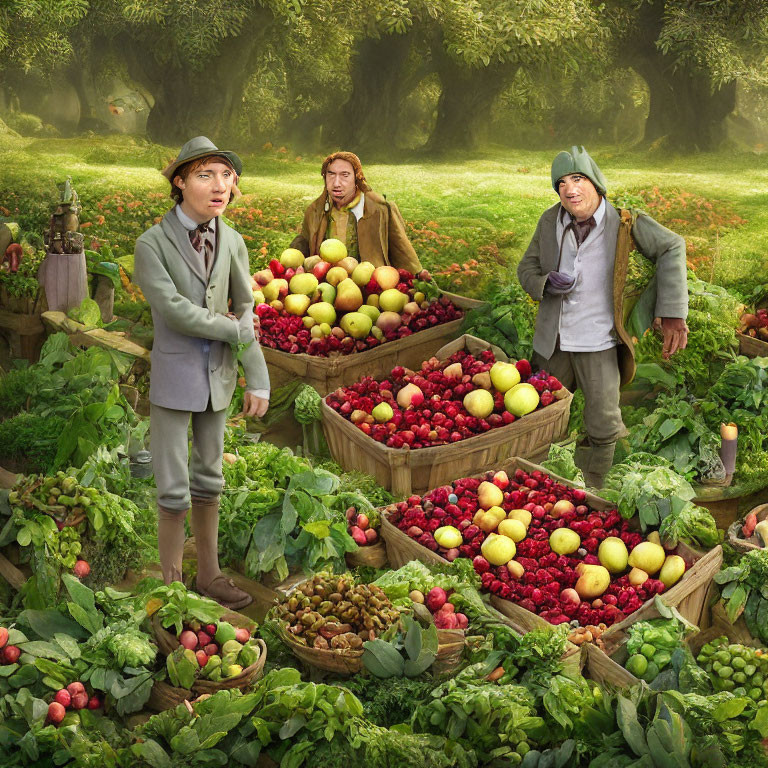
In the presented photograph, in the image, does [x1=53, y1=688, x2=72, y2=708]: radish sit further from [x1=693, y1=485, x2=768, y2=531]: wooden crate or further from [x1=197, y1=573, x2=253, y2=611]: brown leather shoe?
[x1=693, y1=485, x2=768, y2=531]: wooden crate

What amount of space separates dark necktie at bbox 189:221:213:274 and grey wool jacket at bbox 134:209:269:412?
0.03m

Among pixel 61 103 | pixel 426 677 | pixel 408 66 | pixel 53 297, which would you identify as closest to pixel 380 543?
pixel 426 677

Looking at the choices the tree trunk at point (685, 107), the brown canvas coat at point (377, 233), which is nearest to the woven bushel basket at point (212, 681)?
the brown canvas coat at point (377, 233)

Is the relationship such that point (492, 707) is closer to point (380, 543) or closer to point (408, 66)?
point (380, 543)

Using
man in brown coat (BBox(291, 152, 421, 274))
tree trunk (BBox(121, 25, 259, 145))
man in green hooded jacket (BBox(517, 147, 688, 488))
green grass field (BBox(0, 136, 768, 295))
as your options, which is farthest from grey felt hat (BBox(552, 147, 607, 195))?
tree trunk (BBox(121, 25, 259, 145))

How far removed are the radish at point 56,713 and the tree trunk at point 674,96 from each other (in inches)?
350

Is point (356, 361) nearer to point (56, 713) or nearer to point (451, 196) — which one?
point (56, 713)

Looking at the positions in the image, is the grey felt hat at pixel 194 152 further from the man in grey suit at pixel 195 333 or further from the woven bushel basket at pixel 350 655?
the woven bushel basket at pixel 350 655

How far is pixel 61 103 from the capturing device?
963cm

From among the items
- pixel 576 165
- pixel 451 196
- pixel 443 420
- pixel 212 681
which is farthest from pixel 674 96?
pixel 212 681

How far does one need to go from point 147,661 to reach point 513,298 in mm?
3676

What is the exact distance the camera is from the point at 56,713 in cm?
364

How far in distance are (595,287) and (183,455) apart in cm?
237

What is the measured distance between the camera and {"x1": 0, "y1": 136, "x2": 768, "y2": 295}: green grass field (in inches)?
357
